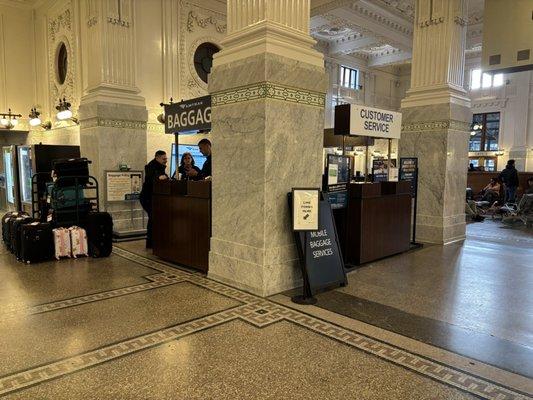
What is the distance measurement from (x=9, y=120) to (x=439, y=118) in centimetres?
1000

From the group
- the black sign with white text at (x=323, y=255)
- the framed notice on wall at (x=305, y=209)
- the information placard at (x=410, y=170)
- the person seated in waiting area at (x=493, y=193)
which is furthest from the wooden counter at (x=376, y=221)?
the person seated in waiting area at (x=493, y=193)

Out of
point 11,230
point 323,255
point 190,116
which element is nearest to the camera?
point 323,255

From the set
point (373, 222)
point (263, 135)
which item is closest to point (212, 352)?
point (263, 135)

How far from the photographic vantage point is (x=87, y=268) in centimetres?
502

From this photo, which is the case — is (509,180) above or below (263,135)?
below

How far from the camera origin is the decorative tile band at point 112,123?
7207 millimetres

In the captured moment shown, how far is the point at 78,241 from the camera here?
5.57 m

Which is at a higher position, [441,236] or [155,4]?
[155,4]

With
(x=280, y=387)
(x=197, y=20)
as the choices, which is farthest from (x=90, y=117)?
(x=280, y=387)

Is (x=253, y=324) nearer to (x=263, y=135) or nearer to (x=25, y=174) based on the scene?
(x=263, y=135)

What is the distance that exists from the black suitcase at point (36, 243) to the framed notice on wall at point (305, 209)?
3.58 meters

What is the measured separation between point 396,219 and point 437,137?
6.68ft

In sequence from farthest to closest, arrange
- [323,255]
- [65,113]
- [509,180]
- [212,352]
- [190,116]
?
[509,180], [65,113], [190,116], [323,255], [212,352]

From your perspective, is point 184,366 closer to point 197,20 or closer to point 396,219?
point 396,219
